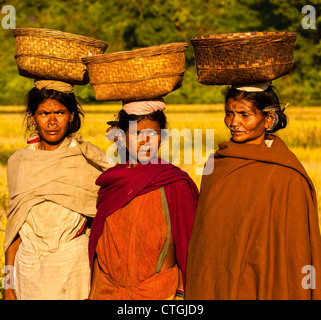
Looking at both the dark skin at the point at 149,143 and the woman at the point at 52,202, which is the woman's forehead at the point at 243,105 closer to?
the dark skin at the point at 149,143

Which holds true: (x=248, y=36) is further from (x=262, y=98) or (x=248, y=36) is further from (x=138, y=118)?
(x=138, y=118)

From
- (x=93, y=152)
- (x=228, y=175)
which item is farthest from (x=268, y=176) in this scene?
(x=93, y=152)

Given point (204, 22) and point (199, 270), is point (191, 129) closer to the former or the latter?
point (199, 270)

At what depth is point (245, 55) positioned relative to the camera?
345 centimetres

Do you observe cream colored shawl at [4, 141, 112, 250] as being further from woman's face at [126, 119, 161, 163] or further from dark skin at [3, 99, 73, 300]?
woman's face at [126, 119, 161, 163]

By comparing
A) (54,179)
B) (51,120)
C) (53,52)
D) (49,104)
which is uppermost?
(53,52)

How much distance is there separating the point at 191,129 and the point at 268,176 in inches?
335

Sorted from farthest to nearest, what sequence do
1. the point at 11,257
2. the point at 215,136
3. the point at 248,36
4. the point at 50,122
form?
the point at 215,136 → the point at 11,257 → the point at 50,122 → the point at 248,36

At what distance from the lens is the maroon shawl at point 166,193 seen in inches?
147

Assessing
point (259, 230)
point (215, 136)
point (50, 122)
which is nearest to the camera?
point (259, 230)

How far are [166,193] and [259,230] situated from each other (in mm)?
598

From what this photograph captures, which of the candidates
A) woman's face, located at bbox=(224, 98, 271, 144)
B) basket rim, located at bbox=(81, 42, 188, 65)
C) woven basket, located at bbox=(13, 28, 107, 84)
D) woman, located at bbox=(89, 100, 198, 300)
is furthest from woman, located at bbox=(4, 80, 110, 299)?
woman's face, located at bbox=(224, 98, 271, 144)

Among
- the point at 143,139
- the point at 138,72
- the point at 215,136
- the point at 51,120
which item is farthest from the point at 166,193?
the point at 215,136

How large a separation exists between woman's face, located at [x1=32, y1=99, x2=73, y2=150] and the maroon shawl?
54 centimetres
